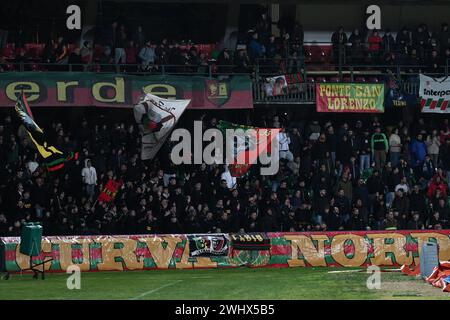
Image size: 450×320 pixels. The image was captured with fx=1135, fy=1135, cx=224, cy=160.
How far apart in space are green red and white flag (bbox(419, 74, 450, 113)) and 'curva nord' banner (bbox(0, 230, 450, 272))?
19.9 feet

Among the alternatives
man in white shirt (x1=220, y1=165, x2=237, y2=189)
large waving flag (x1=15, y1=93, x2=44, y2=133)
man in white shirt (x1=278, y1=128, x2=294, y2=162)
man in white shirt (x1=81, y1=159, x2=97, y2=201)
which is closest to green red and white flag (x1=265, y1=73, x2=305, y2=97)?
man in white shirt (x1=278, y1=128, x2=294, y2=162)

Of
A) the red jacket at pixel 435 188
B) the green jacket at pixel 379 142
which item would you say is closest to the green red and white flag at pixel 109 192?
the green jacket at pixel 379 142

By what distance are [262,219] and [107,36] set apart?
777 cm

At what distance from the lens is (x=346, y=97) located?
3294 cm

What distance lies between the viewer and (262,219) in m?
29.2

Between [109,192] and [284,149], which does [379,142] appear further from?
[109,192]

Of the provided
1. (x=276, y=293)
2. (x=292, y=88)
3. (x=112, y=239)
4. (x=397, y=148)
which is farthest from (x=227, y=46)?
(x=276, y=293)

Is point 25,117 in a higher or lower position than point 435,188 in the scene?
higher

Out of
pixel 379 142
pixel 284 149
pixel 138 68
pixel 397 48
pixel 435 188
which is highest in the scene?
pixel 397 48

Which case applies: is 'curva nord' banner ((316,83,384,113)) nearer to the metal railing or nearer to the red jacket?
the metal railing

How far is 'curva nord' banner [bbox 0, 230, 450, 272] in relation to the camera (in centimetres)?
2700

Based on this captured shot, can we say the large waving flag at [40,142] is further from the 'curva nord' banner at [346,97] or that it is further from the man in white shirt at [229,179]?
the 'curva nord' banner at [346,97]

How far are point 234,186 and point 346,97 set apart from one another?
191 inches

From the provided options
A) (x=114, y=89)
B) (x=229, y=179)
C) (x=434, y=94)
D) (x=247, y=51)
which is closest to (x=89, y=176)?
(x=114, y=89)
